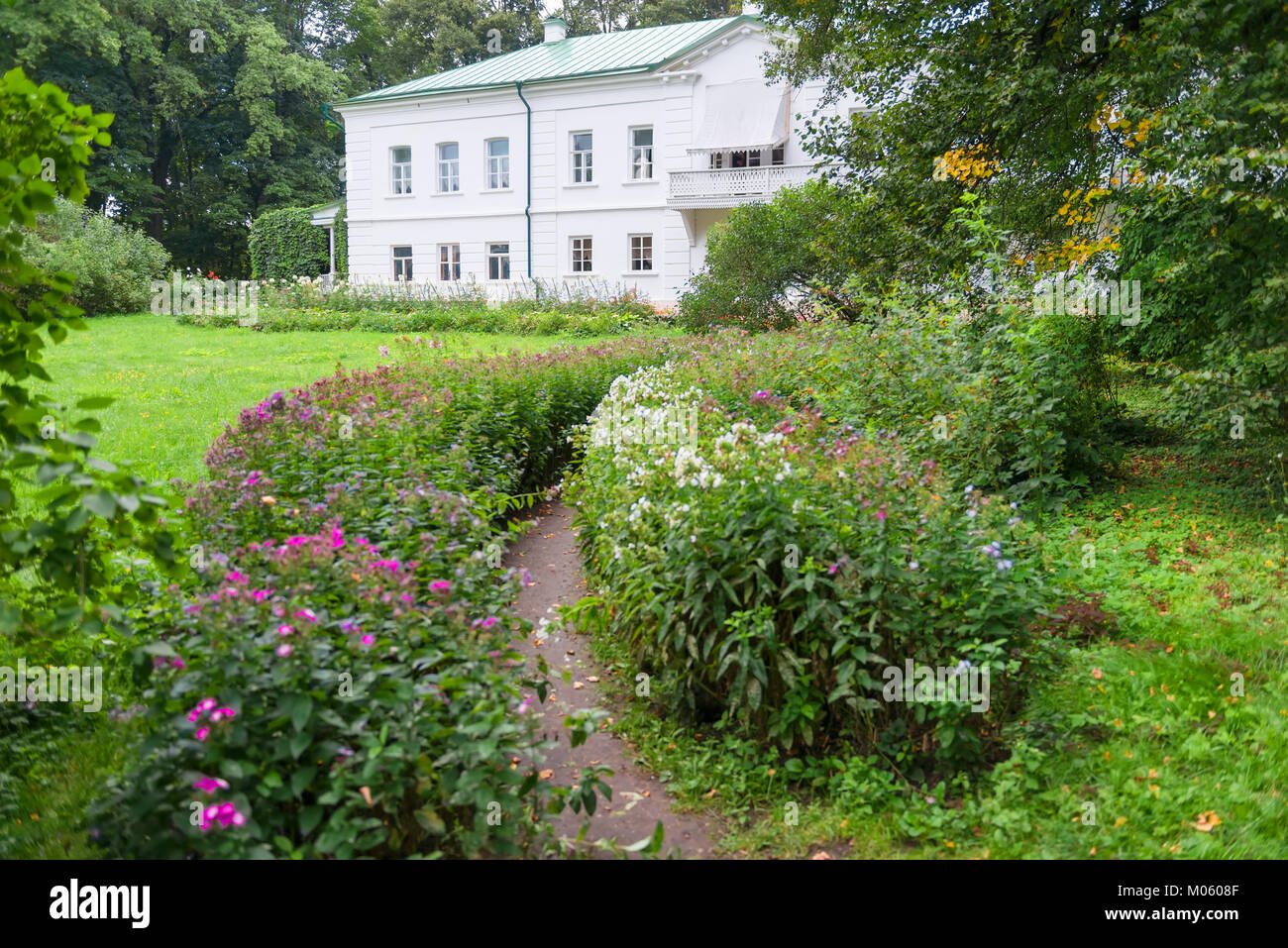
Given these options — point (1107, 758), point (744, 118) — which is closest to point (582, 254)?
point (744, 118)

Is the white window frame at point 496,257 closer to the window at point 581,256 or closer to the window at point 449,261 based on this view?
the window at point 449,261

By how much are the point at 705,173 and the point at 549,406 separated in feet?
63.3

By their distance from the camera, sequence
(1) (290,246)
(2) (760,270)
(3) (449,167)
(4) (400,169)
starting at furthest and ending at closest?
(1) (290,246) < (4) (400,169) < (3) (449,167) < (2) (760,270)

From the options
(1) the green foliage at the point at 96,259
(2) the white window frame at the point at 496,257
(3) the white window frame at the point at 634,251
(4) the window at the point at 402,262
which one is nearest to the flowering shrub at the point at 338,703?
(1) the green foliage at the point at 96,259

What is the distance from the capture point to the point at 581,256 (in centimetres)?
2962

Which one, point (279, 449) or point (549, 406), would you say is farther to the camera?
point (549, 406)

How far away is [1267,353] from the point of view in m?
5.93

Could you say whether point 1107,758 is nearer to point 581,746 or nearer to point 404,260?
point 581,746

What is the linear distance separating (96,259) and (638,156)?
15388 millimetres

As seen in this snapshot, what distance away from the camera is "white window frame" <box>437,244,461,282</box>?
31.2 m

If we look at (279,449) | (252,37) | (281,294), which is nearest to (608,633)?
(279,449)

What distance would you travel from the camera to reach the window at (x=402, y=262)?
32281 mm

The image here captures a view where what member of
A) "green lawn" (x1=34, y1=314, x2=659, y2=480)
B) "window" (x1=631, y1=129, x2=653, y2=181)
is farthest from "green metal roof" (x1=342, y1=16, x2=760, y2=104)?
"green lawn" (x1=34, y1=314, x2=659, y2=480)

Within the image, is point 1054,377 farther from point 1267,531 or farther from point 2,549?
point 2,549
